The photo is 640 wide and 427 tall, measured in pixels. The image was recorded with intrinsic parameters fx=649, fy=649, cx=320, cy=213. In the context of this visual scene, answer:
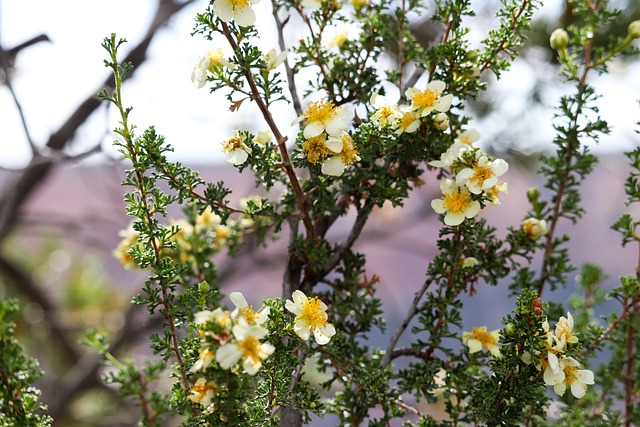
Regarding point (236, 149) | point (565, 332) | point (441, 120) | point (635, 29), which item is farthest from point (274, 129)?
point (635, 29)

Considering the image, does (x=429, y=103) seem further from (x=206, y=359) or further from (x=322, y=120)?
(x=206, y=359)

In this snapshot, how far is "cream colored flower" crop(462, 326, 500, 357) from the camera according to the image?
1.92ft

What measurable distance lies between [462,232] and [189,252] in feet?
1.03

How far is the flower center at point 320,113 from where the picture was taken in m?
0.50

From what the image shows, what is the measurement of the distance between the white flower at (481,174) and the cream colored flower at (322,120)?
99 millimetres

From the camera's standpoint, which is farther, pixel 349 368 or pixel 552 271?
pixel 552 271

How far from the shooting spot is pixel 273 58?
516 millimetres

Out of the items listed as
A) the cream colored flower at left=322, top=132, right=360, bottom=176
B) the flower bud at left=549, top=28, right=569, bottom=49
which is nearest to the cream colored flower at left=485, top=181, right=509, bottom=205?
the cream colored flower at left=322, top=132, right=360, bottom=176

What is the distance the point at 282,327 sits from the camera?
47cm

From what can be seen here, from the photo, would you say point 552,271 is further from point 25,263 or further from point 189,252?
point 25,263

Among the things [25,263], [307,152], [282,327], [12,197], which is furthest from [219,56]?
[25,263]

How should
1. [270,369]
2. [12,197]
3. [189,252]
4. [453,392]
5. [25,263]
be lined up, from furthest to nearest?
[25,263]
[12,197]
[189,252]
[453,392]
[270,369]

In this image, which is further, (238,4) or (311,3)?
(311,3)

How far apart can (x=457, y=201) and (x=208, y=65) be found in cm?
22
